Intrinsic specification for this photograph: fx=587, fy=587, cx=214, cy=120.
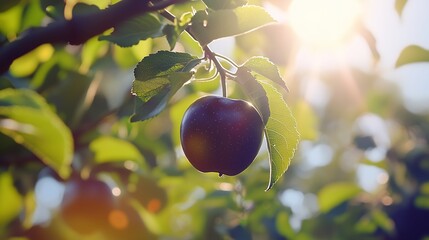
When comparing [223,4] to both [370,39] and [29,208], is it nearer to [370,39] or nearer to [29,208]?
[370,39]

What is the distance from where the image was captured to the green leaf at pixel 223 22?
0.64 meters

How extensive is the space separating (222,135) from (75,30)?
204 mm

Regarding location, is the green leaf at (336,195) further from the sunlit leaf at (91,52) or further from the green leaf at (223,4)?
the green leaf at (223,4)

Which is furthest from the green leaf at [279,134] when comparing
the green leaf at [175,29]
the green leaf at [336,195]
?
the green leaf at [336,195]

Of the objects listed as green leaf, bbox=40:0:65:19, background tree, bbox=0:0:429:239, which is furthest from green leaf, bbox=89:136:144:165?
green leaf, bbox=40:0:65:19

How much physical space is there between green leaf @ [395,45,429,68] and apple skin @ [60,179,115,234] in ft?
2.37

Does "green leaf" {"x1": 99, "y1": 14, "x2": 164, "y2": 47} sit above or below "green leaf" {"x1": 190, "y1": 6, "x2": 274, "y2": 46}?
below

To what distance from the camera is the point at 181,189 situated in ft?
5.44

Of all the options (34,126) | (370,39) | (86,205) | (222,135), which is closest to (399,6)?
(370,39)

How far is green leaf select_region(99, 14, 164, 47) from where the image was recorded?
69 centimetres

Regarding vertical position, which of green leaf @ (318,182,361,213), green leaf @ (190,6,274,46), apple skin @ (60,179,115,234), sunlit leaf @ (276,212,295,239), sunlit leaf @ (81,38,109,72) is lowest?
green leaf @ (318,182,361,213)

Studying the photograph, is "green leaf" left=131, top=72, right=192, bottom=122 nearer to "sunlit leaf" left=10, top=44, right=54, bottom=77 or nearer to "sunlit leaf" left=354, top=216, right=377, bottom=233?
"sunlit leaf" left=10, top=44, right=54, bottom=77

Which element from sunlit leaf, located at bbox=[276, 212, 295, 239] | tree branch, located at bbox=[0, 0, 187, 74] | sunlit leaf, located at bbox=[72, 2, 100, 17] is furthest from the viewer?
sunlit leaf, located at bbox=[276, 212, 295, 239]

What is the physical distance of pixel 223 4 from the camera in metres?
0.64
